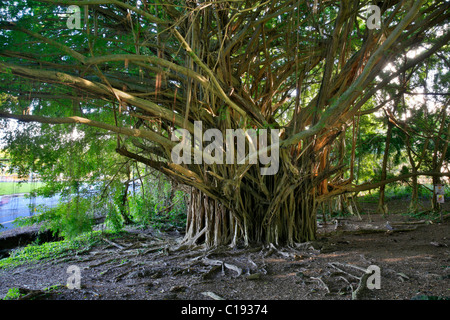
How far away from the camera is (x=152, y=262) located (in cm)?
394

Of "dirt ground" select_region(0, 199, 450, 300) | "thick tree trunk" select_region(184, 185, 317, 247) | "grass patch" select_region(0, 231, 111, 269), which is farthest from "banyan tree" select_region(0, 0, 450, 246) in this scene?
"grass patch" select_region(0, 231, 111, 269)

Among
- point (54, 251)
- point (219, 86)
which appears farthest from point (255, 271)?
point (54, 251)

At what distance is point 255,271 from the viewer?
11.1 ft

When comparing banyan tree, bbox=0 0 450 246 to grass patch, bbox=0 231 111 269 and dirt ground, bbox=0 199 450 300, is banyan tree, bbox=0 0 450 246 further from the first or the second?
grass patch, bbox=0 231 111 269

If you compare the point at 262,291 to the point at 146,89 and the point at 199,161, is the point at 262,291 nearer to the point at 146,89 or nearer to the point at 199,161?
the point at 199,161

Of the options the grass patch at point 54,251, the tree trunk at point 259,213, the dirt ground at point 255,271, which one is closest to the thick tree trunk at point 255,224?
the tree trunk at point 259,213

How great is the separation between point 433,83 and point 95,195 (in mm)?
6642

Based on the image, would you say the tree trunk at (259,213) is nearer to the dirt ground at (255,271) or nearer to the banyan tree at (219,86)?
the banyan tree at (219,86)

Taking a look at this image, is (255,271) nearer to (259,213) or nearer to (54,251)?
(259,213)

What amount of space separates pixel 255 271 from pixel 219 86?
2.01m

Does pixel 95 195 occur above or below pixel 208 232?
above

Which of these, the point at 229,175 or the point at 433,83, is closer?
the point at 229,175

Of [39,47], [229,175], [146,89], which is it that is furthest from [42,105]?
[229,175]

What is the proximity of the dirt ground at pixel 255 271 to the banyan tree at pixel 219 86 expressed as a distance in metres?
0.66
